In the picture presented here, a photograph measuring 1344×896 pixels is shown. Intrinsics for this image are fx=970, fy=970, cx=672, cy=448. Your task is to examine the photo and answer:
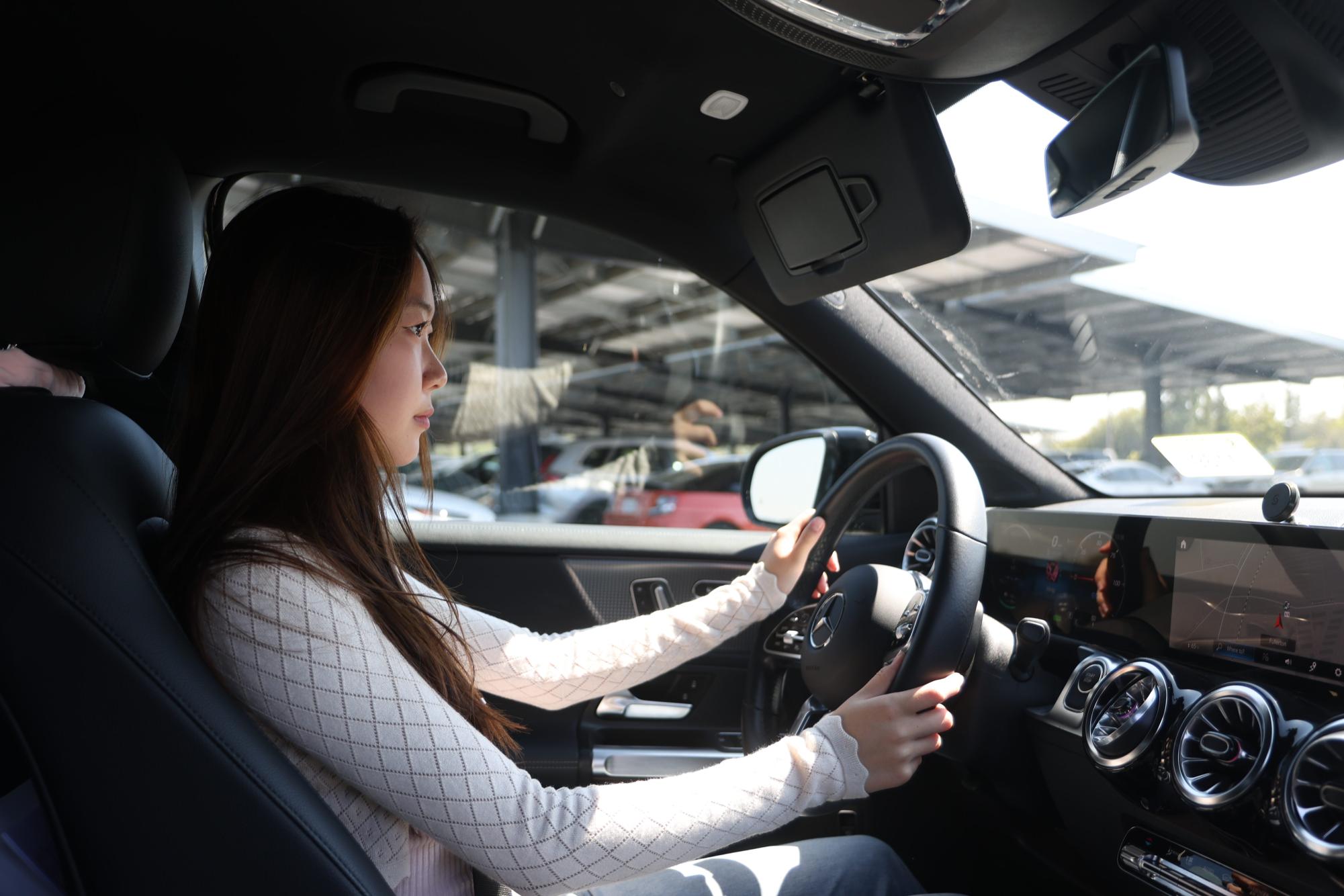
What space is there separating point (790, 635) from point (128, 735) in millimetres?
1094

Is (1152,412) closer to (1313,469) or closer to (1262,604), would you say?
(1313,469)

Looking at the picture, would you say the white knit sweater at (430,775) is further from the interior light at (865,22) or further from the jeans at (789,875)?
the interior light at (865,22)

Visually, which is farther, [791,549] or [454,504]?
[454,504]

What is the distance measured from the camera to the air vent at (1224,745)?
3.70 feet

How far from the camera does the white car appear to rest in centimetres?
186

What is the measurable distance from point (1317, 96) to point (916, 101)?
533 millimetres

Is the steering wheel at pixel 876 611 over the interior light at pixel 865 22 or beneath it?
beneath

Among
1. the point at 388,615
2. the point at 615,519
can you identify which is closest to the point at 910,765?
the point at 388,615

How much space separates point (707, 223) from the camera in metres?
2.11

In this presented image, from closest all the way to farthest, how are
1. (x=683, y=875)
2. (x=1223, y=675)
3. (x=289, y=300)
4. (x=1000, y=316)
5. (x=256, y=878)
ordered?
1. (x=256, y=878)
2. (x=289, y=300)
3. (x=1223, y=675)
4. (x=683, y=875)
5. (x=1000, y=316)

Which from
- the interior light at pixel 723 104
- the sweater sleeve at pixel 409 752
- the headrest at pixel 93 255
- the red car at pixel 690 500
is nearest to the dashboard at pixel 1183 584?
the sweater sleeve at pixel 409 752

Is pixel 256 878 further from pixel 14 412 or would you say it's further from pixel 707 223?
pixel 707 223

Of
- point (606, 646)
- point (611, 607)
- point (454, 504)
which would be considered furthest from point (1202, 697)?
point (454, 504)

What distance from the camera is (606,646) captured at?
1613 millimetres
